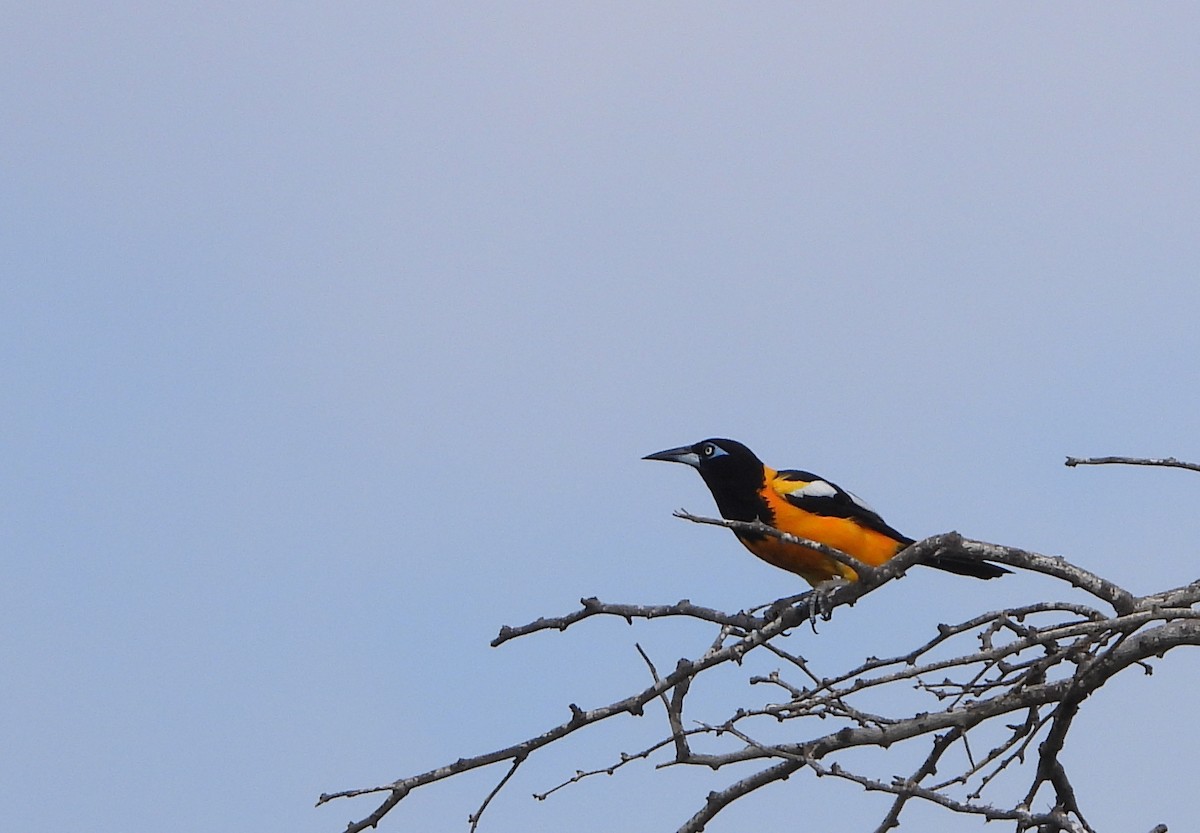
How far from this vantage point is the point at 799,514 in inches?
280

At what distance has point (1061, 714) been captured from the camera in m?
4.66

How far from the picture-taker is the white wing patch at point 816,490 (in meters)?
7.16

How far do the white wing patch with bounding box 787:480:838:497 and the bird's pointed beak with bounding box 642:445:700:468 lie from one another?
0.79m

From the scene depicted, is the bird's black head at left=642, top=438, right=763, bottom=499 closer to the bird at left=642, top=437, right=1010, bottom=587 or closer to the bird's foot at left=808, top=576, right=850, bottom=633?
the bird at left=642, top=437, right=1010, bottom=587

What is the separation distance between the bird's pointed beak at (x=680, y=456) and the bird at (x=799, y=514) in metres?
0.01

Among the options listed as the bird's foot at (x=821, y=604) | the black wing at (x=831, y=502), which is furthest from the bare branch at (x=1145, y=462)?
the black wing at (x=831, y=502)

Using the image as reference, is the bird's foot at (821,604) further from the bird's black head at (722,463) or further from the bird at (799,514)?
the bird's black head at (722,463)

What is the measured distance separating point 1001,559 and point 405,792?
6.94ft

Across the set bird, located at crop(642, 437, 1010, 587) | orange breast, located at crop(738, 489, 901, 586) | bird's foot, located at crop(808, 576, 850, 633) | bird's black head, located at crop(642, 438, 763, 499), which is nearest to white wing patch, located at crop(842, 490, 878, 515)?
bird, located at crop(642, 437, 1010, 587)

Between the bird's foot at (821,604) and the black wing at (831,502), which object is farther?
the black wing at (831,502)

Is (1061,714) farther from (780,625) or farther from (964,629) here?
(780,625)

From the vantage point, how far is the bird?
267 inches

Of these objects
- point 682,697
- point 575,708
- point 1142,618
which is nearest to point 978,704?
point 1142,618

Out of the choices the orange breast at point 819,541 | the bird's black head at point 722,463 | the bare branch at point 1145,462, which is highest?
the bird's black head at point 722,463
